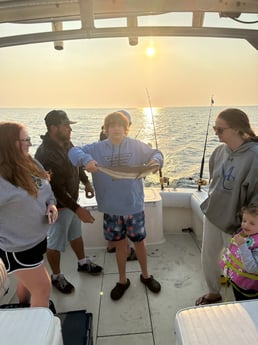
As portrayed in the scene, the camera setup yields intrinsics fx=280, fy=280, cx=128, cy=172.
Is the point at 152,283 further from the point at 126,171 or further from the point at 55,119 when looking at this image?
the point at 55,119

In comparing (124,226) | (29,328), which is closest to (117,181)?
(124,226)

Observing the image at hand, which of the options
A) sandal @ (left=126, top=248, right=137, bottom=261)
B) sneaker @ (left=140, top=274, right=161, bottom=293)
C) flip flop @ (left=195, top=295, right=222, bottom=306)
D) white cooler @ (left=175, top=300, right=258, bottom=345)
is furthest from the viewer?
sandal @ (left=126, top=248, right=137, bottom=261)

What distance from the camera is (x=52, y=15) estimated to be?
4.85 feet

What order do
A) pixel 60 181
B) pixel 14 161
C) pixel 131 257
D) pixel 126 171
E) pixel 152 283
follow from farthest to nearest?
pixel 131 257 < pixel 152 283 < pixel 60 181 < pixel 126 171 < pixel 14 161

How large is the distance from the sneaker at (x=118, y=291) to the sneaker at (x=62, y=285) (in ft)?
1.13

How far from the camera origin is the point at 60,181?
2023mm

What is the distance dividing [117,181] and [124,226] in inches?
14.0

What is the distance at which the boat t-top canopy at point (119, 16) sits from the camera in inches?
52.0

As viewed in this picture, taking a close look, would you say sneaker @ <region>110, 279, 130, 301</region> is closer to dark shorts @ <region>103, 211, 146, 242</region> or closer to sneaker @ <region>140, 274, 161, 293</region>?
sneaker @ <region>140, 274, 161, 293</region>

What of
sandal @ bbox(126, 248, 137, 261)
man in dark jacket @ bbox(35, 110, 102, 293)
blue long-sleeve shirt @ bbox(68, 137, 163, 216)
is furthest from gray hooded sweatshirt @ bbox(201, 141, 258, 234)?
sandal @ bbox(126, 248, 137, 261)

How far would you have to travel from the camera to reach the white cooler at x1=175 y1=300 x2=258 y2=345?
0.78 m

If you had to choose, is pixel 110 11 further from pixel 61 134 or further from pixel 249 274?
pixel 249 274

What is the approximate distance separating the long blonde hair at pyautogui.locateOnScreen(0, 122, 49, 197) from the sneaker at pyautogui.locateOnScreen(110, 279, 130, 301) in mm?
1110

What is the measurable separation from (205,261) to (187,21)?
146 cm
